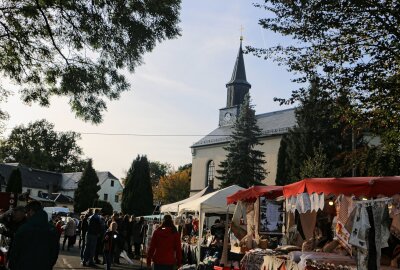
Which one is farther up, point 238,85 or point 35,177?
point 238,85

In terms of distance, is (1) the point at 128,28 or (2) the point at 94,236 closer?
(1) the point at 128,28

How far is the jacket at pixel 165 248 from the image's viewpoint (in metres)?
8.23

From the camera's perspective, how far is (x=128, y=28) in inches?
367

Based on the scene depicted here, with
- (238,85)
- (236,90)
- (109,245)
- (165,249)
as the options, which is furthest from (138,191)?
(165,249)

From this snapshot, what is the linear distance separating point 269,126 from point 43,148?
48621 mm

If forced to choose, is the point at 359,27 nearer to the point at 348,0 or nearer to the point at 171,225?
the point at 348,0

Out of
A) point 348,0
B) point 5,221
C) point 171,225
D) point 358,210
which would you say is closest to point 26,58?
point 5,221

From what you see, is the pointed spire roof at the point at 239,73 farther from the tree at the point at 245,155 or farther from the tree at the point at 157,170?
the tree at the point at 157,170

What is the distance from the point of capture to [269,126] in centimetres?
5862

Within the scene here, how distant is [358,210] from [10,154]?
86.1 metres

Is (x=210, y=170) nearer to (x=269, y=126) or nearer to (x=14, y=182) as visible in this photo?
(x=269, y=126)

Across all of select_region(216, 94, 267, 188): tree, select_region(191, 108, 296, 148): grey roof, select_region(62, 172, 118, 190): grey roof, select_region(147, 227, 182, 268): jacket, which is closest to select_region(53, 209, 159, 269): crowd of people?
select_region(147, 227, 182, 268): jacket

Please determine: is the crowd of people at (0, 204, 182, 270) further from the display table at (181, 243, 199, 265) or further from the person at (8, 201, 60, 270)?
the display table at (181, 243, 199, 265)

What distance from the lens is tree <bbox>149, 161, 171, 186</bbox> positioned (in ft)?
341
